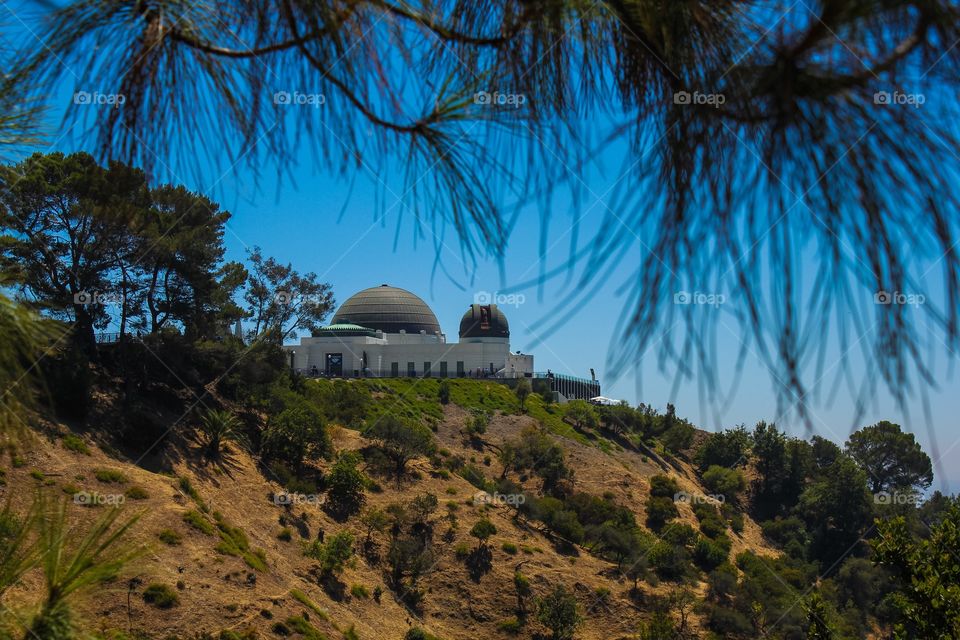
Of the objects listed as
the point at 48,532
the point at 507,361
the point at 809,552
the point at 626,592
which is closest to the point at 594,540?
the point at 626,592

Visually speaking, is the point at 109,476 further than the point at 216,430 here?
No

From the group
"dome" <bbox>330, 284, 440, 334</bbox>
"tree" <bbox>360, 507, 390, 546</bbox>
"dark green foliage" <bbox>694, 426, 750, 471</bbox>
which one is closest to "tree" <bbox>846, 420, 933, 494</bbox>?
"dark green foliage" <bbox>694, 426, 750, 471</bbox>

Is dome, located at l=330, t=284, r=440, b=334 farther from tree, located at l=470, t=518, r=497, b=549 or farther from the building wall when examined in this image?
tree, located at l=470, t=518, r=497, b=549

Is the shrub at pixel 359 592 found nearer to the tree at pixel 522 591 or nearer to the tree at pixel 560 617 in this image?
the tree at pixel 522 591

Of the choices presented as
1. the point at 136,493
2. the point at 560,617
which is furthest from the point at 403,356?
the point at 136,493

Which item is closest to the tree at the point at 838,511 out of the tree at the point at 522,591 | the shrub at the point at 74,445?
the tree at the point at 522,591

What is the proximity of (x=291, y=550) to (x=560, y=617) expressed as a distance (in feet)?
31.8

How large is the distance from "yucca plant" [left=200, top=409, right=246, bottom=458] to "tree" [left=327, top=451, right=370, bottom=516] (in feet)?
13.9

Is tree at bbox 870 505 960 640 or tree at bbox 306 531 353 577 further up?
tree at bbox 870 505 960 640

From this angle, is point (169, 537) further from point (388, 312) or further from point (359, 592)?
point (388, 312)

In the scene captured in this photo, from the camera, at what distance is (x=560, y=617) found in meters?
28.3

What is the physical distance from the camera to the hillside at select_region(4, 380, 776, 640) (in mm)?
21562

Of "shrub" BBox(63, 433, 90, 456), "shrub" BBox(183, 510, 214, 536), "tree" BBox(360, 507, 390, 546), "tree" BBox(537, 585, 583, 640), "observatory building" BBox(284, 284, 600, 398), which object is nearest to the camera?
"shrub" BBox(183, 510, 214, 536)

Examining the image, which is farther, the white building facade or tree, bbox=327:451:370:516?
the white building facade
